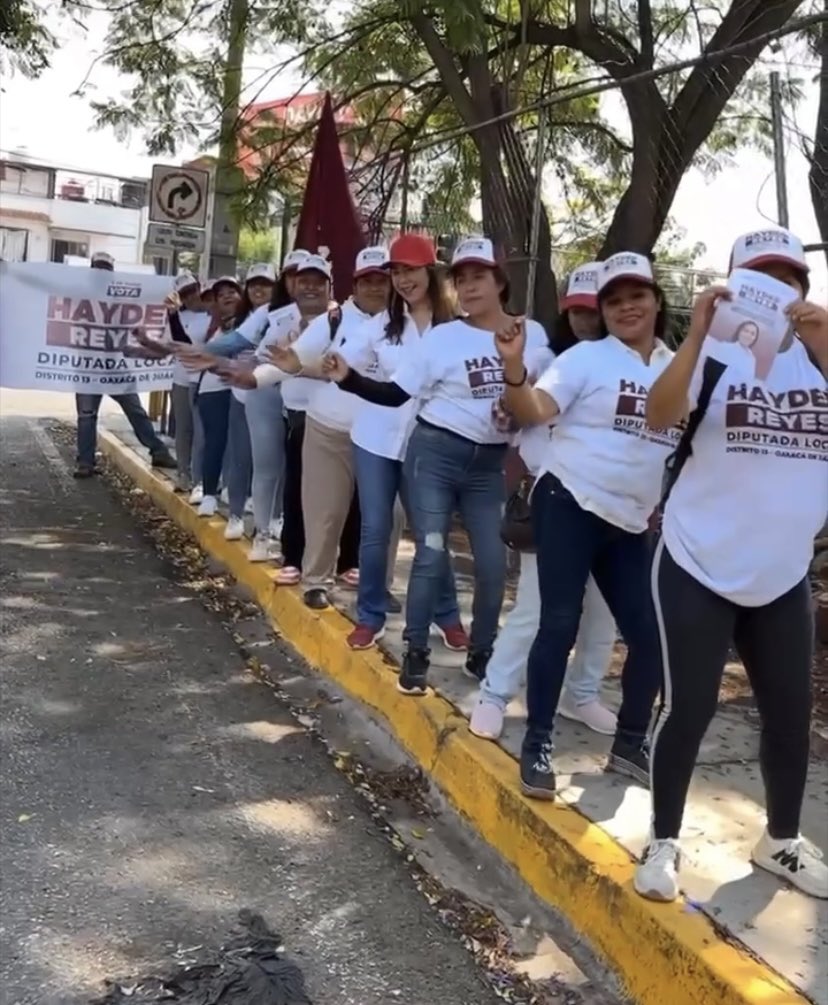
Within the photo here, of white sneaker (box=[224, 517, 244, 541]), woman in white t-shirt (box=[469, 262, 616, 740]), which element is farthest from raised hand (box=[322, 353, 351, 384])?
white sneaker (box=[224, 517, 244, 541])

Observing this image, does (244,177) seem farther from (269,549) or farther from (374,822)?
(374,822)

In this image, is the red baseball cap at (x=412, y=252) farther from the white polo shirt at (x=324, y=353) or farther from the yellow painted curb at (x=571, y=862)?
the yellow painted curb at (x=571, y=862)

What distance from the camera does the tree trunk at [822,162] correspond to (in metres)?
6.53

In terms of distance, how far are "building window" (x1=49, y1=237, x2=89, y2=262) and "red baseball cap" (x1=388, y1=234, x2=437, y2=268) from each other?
4450 centimetres

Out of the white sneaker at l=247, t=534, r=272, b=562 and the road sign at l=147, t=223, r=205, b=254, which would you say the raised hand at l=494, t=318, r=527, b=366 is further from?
the road sign at l=147, t=223, r=205, b=254

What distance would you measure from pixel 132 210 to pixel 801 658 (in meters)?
45.3

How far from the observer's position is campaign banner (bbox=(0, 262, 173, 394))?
387 inches

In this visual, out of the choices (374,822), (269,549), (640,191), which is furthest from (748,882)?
(640,191)

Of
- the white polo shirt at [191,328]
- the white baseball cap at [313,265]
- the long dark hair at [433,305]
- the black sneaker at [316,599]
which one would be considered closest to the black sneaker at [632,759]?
the long dark hair at [433,305]

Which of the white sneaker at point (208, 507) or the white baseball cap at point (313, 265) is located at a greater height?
the white baseball cap at point (313, 265)

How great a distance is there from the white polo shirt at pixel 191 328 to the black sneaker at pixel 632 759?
5.87 meters

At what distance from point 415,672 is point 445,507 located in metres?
0.71

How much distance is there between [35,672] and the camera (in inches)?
221

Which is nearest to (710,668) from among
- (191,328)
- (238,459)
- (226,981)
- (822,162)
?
(226,981)
